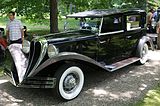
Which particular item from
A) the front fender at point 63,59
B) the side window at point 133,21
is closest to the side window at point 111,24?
the side window at point 133,21

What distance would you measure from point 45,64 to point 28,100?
835mm

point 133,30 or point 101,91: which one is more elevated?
point 133,30

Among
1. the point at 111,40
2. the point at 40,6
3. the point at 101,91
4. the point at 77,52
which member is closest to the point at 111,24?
the point at 111,40

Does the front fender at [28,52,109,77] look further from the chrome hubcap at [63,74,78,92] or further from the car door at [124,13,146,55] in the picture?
the car door at [124,13,146,55]

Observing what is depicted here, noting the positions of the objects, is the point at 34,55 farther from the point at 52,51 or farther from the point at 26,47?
the point at 26,47

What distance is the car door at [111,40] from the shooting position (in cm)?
641

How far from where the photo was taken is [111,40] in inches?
262

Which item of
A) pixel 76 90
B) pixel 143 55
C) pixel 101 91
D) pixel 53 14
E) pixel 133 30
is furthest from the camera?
pixel 53 14

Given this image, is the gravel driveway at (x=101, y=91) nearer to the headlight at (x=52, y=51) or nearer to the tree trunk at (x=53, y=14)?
the headlight at (x=52, y=51)

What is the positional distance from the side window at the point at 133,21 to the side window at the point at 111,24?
426mm

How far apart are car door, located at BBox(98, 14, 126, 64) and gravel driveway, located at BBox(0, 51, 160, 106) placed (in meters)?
0.49

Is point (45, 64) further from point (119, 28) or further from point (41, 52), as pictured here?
point (119, 28)

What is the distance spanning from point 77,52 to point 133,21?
8.34 feet

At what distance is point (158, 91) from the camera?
5.74 metres
